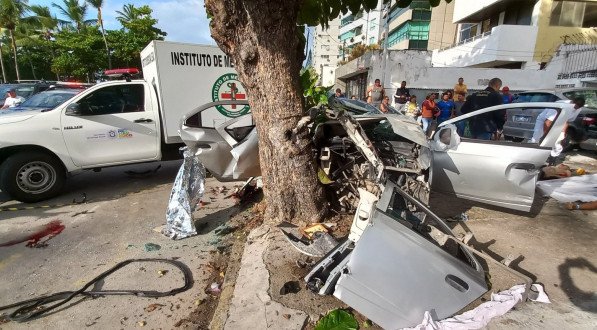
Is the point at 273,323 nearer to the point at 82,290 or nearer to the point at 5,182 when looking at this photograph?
the point at 82,290

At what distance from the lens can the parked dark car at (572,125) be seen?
A: 460 centimetres

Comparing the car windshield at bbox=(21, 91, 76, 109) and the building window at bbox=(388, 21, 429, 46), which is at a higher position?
the building window at bbox=(388, 21, 429, 46)

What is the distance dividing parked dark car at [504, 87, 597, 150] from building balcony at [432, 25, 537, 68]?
11.4 meters

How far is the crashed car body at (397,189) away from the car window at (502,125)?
74 millimetres

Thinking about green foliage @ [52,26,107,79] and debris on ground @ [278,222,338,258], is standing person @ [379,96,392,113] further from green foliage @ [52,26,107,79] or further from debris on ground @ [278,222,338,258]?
green foliage @ [52,26,107,79]

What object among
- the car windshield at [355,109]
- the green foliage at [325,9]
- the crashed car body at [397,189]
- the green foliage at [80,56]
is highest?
the green foliage at [80,56]

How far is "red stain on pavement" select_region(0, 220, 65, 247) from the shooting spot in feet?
12.7

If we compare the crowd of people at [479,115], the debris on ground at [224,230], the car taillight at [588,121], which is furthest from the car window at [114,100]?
the car taillight at [588,121]

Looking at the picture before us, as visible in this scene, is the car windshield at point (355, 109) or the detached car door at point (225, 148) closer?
the detached car door at point (225, 148)

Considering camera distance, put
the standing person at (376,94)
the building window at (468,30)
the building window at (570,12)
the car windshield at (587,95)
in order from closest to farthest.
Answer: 1. the car windshield at (587,95)
2. the standing person at (376,94)
3. the building window at (570,12)
4. the building window at (468,30)

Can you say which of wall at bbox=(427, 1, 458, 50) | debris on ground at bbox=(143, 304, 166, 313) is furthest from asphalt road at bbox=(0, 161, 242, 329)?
wall at bbox=(427, 1, 458, 50)

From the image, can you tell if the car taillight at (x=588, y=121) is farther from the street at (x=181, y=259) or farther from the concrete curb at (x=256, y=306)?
the concrete curb at (x=256, y=306)

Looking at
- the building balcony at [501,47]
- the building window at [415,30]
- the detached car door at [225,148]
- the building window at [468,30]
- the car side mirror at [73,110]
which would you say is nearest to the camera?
the detached car door at [225,148]

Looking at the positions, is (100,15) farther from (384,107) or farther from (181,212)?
(181,212)
